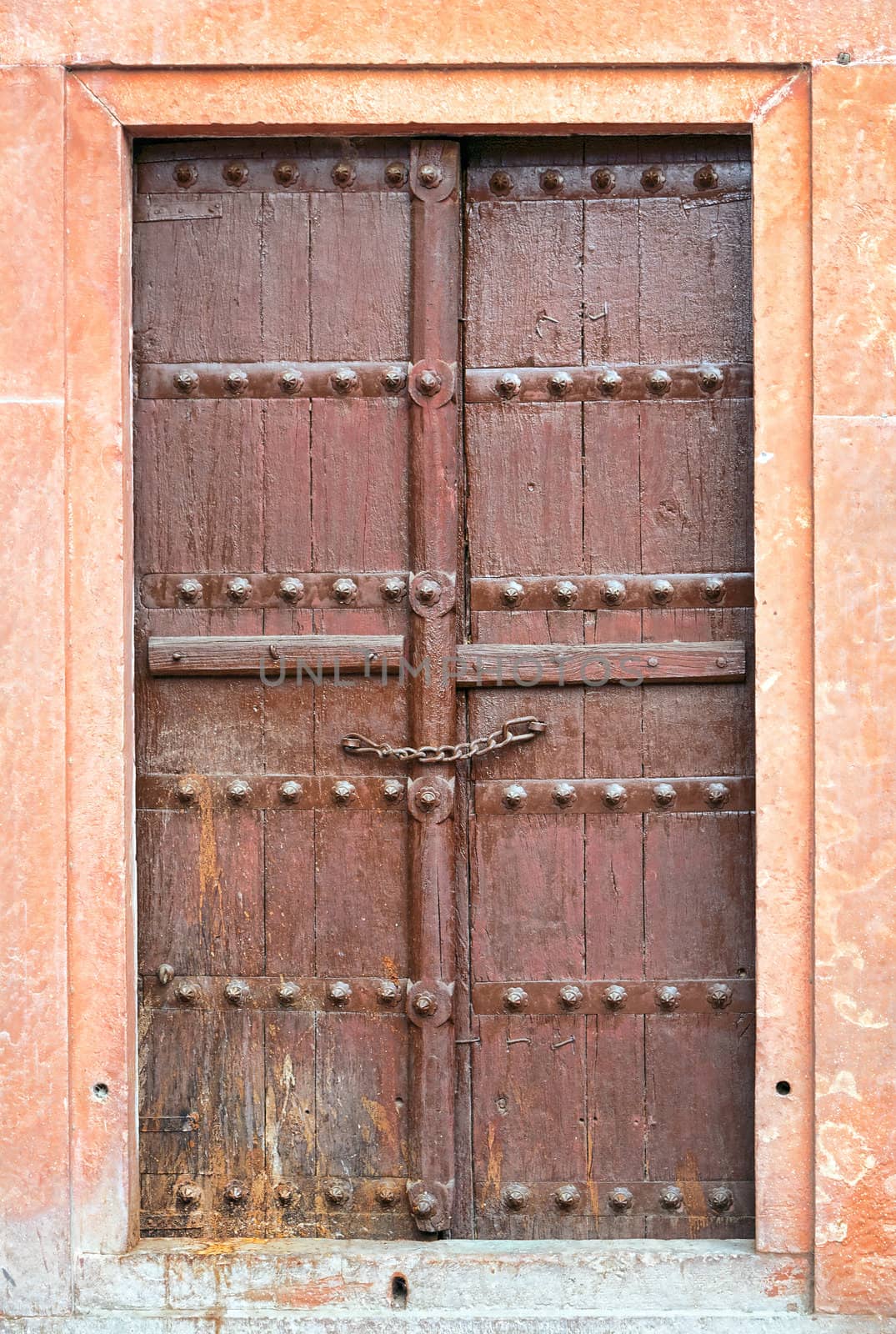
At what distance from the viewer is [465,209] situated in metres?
2.47

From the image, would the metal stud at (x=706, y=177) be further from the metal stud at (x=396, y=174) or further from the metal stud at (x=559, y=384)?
the metal stud at (x=396, y=174)

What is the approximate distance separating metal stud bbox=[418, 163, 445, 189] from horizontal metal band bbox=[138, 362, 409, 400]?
371 mm

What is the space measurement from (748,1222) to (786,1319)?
19 cm

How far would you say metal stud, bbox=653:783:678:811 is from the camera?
246 centimetres

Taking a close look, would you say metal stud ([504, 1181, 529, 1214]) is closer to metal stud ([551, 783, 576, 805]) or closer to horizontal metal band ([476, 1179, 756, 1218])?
horizontal metal band ([476, 1179, 756, 1218])

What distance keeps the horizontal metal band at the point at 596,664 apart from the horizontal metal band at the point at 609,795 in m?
0.21

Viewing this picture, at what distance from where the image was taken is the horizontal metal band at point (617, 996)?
2451 mm

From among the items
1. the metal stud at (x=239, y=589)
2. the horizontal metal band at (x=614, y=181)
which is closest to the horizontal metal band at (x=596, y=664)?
the metal stud at (x=239, y=589)

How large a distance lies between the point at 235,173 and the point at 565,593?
3.69 feet

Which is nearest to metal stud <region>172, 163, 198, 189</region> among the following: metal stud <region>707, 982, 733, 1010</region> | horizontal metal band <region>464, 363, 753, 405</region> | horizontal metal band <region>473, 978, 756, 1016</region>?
horizontal metal band <region>464, 363, 753, 405</region>

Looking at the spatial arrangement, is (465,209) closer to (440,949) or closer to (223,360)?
(223,360)

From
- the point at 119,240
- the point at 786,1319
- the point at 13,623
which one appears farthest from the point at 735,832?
the point at 119,240

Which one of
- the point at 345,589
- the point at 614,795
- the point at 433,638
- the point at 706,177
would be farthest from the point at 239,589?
the point at 706,177

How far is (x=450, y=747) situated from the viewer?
8.00 feet
